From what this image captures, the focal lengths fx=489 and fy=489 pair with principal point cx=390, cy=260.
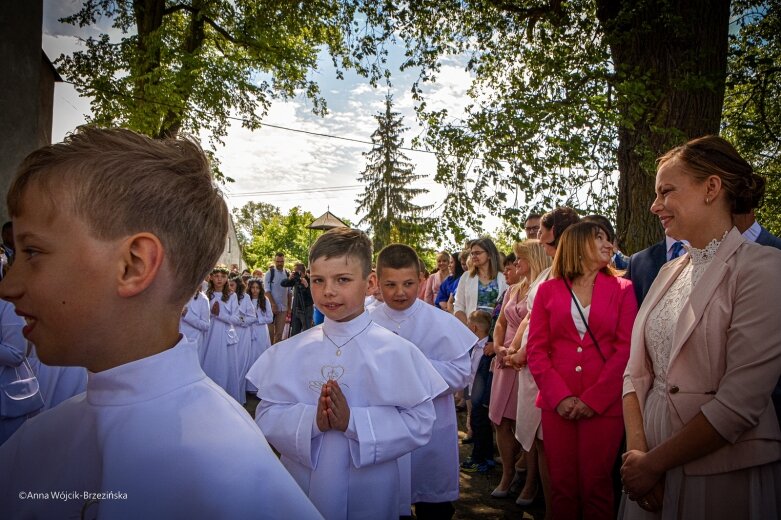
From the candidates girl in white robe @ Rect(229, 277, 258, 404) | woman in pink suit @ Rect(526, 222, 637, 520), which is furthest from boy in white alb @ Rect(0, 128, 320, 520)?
girl in white robe @ Rect(229, 277, 258, 404)

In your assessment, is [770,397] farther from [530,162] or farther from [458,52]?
[458,52]

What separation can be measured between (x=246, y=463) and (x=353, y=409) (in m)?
1.66

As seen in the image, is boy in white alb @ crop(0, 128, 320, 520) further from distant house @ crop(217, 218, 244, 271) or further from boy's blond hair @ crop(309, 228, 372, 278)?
distant house @ crop(217, 218, 244, 271)

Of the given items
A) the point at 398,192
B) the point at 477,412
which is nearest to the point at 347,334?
the point at 477,412

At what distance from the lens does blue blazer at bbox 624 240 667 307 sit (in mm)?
3535

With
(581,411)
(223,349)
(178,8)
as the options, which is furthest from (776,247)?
(178,8)

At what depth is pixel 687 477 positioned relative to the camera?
2242 millimetres

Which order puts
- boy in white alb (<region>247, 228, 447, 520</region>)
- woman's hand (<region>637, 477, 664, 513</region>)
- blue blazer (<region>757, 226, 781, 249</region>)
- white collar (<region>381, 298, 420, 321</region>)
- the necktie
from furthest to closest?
1. white collar (<region>381, 298, 420, 321</region>)
2. the necktie
3. blue blazer (<region>757, 226, 781, 249</region>)
4. boy in white alb (<region>247, 228, 447, 520</region>)
5. woman's hand (<region>637, 477, 664, 513</region>)

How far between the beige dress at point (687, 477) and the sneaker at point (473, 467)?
342 centimetres

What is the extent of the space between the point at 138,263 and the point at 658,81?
26.0ft

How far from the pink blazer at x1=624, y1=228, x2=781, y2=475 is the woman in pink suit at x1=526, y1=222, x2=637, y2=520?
1347 mm

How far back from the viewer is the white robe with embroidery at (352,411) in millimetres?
2645

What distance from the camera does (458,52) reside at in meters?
9.40

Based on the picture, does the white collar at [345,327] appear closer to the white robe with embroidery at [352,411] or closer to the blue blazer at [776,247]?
the white robe with embroidery at [352,411]
